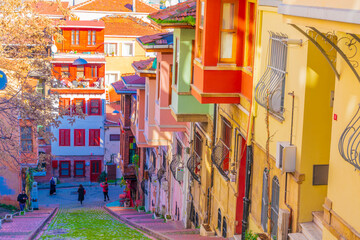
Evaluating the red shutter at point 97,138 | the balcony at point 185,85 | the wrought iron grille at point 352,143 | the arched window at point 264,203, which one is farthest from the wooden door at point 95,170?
the wrought iron grille at point 352,143

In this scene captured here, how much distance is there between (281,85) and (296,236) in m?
2.81

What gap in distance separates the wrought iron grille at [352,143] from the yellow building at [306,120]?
17 millimetres

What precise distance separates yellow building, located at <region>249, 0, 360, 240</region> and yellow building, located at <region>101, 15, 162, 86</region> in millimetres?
48203

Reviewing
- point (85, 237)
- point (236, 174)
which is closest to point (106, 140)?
point (85, 237)

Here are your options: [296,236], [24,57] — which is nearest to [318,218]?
[296,236]

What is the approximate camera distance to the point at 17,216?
Result: 30422 millimetres

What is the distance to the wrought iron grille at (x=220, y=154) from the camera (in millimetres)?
15508

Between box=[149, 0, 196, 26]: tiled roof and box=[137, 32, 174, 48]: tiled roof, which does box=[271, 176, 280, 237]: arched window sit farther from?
box=[137, 32, 174, 48]: tiled roof

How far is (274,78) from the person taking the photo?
1142cm

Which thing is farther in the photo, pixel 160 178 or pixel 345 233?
pixel 160 178

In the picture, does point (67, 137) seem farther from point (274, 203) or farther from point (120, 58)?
point (274, 203)

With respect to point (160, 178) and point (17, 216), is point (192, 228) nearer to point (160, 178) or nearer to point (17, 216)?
point (160, 178)

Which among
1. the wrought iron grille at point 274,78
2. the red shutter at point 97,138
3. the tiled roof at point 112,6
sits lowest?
the red shutter at point 97,138

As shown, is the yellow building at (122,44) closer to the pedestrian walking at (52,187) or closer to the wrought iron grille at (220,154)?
the pedestrian walking at (52,187)
